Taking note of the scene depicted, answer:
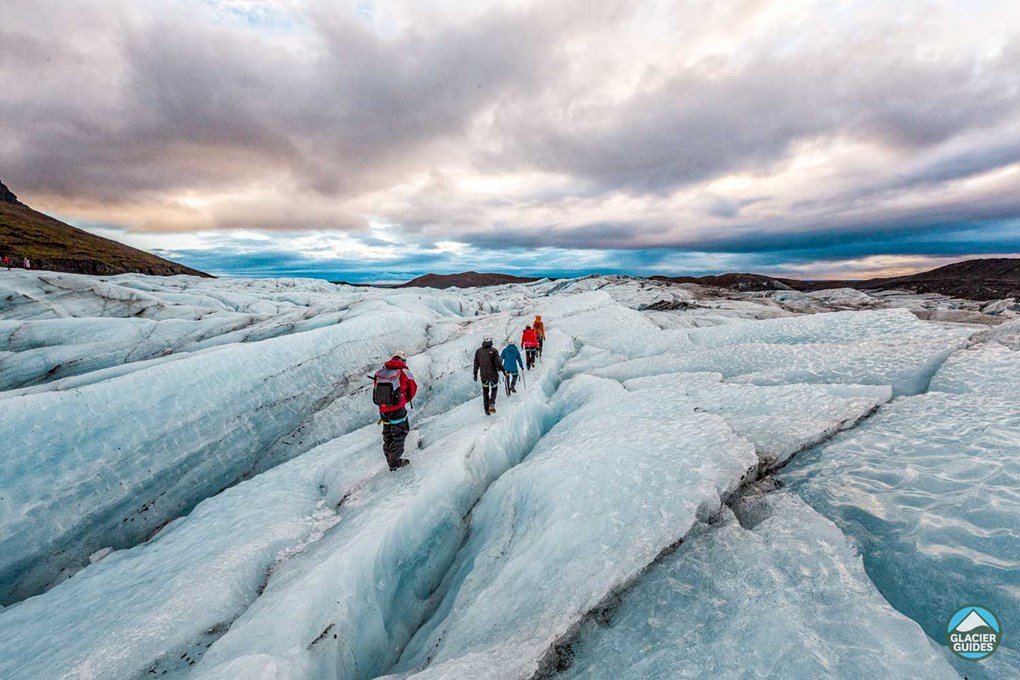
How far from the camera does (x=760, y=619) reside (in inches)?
184

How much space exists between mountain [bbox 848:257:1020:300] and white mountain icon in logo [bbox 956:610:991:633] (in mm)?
104608

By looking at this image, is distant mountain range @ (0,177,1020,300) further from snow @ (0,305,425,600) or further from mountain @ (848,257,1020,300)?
snow @ (0,305,425,600)

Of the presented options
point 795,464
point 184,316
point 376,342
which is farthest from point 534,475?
point 184,316

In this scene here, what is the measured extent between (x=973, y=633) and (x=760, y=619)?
7.25ft

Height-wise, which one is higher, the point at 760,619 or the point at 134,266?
the point at 134,266

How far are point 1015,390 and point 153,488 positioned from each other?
22.0 m

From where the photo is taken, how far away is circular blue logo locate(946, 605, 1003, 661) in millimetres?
4113

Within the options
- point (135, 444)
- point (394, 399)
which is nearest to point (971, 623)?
point (394, 399)

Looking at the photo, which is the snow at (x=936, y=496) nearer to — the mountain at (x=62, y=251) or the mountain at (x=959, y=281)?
the mountain at (x=959, y=281)

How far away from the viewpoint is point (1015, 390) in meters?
8.45

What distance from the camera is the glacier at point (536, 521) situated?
16.1ft

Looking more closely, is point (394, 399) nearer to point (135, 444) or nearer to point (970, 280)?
point (135, 444)

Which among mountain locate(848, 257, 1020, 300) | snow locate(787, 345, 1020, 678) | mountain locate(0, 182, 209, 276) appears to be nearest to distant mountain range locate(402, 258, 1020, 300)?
mountain locate(848, 257, 1020, 300)

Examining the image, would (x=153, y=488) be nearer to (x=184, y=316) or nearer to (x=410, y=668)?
(x=410, y=668)
